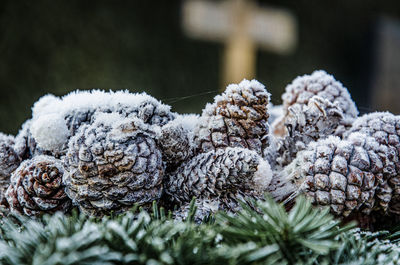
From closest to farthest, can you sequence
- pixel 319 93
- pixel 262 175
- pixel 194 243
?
pixel 194 243 → pixel 262 175 → pixel 319 93

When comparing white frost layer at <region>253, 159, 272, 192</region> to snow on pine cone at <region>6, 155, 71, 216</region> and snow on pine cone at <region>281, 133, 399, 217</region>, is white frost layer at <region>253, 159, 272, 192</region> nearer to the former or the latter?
snow on pine cone at <region>281, 133, 399, 217</region>

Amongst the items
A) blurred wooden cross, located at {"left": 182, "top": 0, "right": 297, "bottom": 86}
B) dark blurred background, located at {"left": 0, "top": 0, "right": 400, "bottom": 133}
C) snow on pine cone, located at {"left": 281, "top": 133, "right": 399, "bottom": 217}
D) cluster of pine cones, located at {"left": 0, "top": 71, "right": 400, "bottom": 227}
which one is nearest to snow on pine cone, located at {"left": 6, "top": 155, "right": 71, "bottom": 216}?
cluster of pine cones, located at {"left": 0, "top": 71, "right": 400, "bottom": 227}

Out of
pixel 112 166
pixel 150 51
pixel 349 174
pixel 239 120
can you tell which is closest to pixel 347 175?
pixel 349 174

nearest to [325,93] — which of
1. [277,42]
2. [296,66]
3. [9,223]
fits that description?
[9,223]

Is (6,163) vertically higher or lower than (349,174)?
higher

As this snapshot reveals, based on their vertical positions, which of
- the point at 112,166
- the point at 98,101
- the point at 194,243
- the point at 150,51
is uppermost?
the point at 150,51

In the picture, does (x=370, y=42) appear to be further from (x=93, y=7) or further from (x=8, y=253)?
(x=8, y=253)

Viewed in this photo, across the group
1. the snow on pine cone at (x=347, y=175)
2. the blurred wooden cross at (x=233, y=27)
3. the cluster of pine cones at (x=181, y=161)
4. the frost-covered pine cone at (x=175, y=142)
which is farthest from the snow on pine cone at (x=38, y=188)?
the blurred wooden cross at (x=233, y=27)

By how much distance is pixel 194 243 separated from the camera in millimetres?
351

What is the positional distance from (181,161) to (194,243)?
0.50ft

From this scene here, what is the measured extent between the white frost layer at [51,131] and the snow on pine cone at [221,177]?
0.41 ft

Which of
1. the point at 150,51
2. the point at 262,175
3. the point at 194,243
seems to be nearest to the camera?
the point at 194,243

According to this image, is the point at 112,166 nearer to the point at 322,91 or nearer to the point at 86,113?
the point at 86,113

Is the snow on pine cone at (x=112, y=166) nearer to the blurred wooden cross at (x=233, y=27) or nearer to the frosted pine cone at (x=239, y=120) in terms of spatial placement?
the frosted pine cone at (x=239, y=120)
